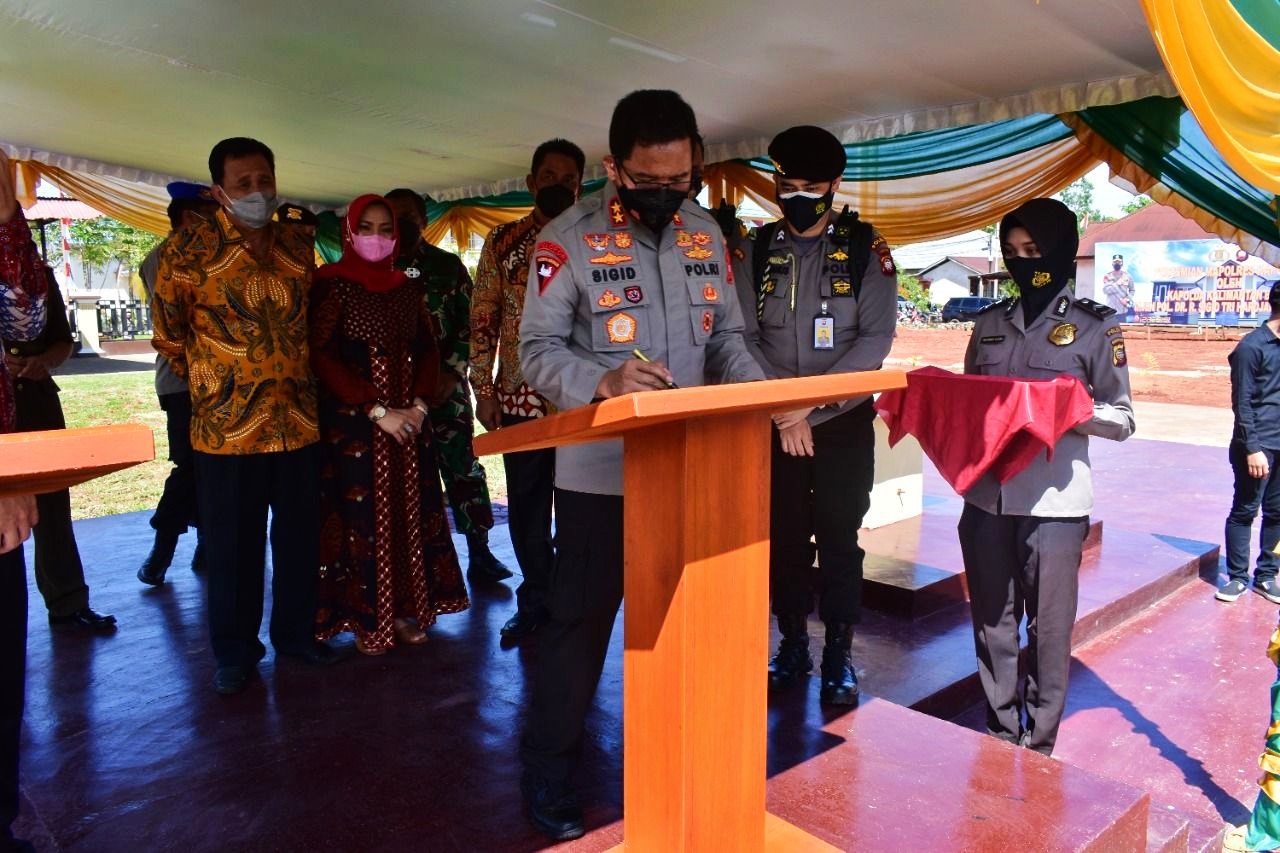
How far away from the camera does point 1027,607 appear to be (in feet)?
8.74

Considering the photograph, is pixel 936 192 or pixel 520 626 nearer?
pixel 520 626

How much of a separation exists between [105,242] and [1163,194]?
93.7ft

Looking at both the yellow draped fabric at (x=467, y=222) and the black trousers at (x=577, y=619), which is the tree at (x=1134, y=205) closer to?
the yellow draped fabric at (x=467, y=222)

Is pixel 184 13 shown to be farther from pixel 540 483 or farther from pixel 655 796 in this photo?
pixel 655 796

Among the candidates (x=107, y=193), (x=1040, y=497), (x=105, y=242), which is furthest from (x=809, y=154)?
(x=105, y=242)

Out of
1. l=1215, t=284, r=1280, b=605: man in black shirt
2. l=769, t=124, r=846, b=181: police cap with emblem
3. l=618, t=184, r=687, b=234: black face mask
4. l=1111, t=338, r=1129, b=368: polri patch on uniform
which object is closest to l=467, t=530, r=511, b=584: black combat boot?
l=769, t=124, r=846, b=181: police cap with emblem

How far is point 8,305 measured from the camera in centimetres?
183

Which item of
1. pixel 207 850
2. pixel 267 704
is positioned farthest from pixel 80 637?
pixel 207 850

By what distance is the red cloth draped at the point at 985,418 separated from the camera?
241 centimetres

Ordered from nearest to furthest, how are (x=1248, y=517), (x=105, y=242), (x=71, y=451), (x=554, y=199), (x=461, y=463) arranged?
(x=71, y=451), (x=554, y=199), (x=461, y=463), (x=1248, y=517), (x=105, y=242)

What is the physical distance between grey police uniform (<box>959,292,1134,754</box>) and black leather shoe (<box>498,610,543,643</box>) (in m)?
1.61

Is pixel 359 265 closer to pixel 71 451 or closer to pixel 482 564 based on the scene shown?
pixel 482 564

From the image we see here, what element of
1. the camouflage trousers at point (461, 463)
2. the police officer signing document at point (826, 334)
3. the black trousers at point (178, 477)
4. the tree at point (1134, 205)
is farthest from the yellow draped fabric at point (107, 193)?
the tree at point (1134, 205)

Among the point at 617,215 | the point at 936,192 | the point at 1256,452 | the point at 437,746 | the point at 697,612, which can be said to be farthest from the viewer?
the point at 936,192
